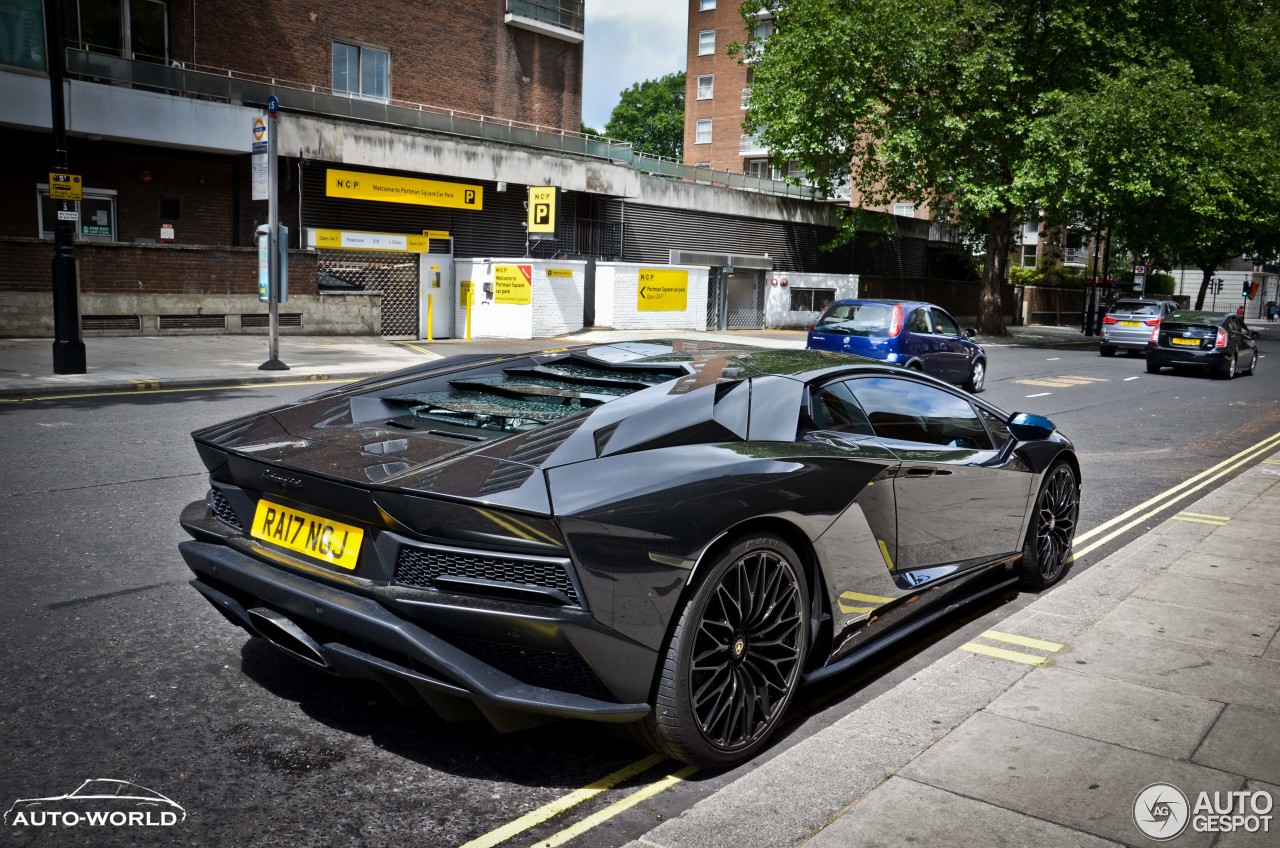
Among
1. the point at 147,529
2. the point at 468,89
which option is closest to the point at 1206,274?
A: the point at 468,89

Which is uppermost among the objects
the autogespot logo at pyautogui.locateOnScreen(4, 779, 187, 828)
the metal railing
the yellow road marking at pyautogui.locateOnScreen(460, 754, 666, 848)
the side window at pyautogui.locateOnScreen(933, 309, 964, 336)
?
the metal railing

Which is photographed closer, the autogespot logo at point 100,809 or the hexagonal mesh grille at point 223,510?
the autogespot logo at point 100,809

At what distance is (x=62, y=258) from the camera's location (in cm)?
1463

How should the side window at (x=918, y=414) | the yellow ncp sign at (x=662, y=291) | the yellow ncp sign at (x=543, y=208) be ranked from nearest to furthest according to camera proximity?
the side window at (x=918, y=414) < the yellow ncp sign at (x=543, y=208) < the yellow ncp sign at (x=662, y=291)

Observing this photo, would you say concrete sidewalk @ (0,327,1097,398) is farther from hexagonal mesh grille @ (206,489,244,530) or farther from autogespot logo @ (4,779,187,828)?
autogespot logo @ (4,779,187,828)

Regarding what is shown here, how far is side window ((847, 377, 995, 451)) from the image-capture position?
15.1 ft

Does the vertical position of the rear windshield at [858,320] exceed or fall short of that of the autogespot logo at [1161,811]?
it exceeds it

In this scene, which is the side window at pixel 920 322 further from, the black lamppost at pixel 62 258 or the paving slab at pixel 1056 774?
the paving slab at pixel 1056 774

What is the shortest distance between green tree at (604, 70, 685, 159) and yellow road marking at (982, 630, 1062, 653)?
98.4m

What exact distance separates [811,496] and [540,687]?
3.84 ft

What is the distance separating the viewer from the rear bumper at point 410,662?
2.96 m

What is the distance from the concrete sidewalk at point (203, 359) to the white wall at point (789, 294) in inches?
470

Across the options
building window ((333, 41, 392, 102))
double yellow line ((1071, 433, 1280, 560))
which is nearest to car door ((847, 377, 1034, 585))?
double yellow line ((1071, 433, 1280, 560))

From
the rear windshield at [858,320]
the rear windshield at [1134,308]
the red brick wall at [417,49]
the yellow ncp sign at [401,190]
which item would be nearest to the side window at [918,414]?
the rear windshield at [858,320]
